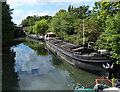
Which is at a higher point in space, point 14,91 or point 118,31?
point 118,31

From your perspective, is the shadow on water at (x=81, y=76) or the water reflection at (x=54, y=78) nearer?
the water reflection at (x=54, y=78)

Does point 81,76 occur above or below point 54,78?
above

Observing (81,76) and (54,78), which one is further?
(81,76)

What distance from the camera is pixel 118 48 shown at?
1179cm

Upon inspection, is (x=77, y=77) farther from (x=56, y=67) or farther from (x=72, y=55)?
(x=56, y=67)

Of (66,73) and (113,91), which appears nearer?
(113,91)

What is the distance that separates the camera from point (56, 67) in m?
23.3

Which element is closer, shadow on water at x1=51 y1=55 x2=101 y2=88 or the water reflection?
the water reflection

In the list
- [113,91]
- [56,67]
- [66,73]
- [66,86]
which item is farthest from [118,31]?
[56,67]

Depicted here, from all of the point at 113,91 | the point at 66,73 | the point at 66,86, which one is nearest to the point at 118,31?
the point at 113,91

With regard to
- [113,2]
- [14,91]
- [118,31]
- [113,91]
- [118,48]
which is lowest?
[14,91]

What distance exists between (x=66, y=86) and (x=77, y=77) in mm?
3051

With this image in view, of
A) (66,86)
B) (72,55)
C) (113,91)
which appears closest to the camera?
(113,91)

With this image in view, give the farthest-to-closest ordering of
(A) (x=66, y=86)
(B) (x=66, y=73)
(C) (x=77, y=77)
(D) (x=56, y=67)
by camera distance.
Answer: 1. (D) (x=56, y=67)
2. (B) (x=66, y=73)
3. (C) (x=77, y=77)
4. (A) (x=66, y=86)
